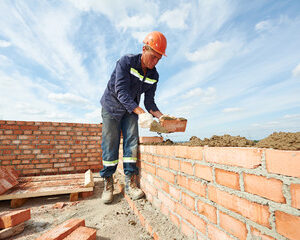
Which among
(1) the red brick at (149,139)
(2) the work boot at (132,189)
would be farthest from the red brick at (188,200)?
(1) the red brick at (149,139)

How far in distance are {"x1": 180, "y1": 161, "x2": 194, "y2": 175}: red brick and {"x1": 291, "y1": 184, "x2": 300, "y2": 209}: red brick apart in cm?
64

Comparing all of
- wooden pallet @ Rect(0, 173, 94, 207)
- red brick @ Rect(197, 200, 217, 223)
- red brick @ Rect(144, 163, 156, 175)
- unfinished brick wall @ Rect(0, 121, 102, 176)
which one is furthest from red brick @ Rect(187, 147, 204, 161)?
unfinished brick wall @ Rect(0, 121, 102, 176)

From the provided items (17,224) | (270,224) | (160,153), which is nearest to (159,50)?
(160,153)

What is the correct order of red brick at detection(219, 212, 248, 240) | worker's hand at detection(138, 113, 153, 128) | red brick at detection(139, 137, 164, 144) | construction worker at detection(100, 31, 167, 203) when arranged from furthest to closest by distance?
red brick at detection(139, 137, 164, 144) < construction worker at detection(100, 31, 167, 203) < worker's hand at detection(138, 113, 153, 128) < red brick at detection(219, 212, 248, 240)

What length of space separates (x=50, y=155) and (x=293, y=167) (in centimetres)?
495

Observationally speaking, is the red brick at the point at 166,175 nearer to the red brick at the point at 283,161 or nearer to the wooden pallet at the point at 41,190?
the red brick at the point at 283,161

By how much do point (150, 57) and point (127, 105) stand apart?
76 cm

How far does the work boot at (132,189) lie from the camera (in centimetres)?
214

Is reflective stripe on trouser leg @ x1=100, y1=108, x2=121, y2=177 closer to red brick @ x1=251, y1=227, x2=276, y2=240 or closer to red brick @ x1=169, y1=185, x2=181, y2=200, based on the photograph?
red brick @ x1=169, y1=185, x2=181, y2=200

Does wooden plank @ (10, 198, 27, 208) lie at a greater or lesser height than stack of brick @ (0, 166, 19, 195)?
lesser

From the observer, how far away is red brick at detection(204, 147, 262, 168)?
76 cm

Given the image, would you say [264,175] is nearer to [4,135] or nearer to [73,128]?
[73,128]

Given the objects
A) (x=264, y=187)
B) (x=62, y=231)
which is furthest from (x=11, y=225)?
(x=264, y=187)

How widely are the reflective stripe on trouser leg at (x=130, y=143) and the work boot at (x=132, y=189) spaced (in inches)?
3.4
